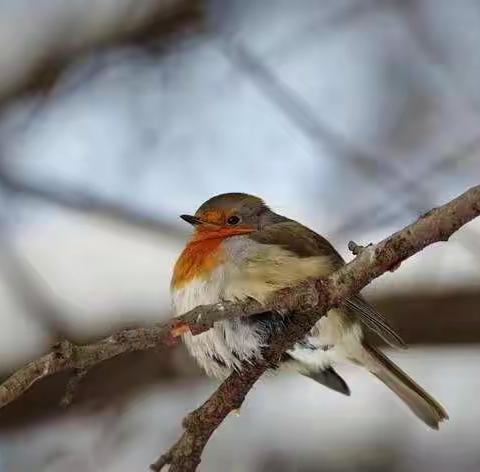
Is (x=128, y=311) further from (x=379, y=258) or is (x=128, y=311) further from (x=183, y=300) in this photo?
(x=379, y=258)

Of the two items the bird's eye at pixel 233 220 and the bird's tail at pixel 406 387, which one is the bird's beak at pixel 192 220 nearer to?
the bird's eye at pixel 233 220

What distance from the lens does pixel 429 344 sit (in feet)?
14.3

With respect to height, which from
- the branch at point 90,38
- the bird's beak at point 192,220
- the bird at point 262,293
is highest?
the branch at point 90,38

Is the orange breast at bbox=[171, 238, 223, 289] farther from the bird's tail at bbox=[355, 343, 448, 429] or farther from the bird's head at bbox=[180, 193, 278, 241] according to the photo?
the bird's tail at bbox=[355, 343, 448, 429]

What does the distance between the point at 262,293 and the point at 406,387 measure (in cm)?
104

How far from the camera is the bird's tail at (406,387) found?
3736 mm

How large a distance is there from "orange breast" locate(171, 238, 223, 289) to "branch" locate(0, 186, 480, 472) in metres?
0.78

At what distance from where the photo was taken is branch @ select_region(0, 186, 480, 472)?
2002 millimetres

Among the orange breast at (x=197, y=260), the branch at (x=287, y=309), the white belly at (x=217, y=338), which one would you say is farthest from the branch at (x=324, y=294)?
the orange breast at (x=197, y=260)

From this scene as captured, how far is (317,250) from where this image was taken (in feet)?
11.5

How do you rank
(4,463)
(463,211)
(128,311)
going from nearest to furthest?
(463,211) → (4,463) → (128,311)

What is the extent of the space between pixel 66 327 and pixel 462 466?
7.51 ft

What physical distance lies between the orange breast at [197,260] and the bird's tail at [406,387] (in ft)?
2.43

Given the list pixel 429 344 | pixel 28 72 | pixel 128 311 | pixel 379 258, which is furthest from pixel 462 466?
pixel 379 258
